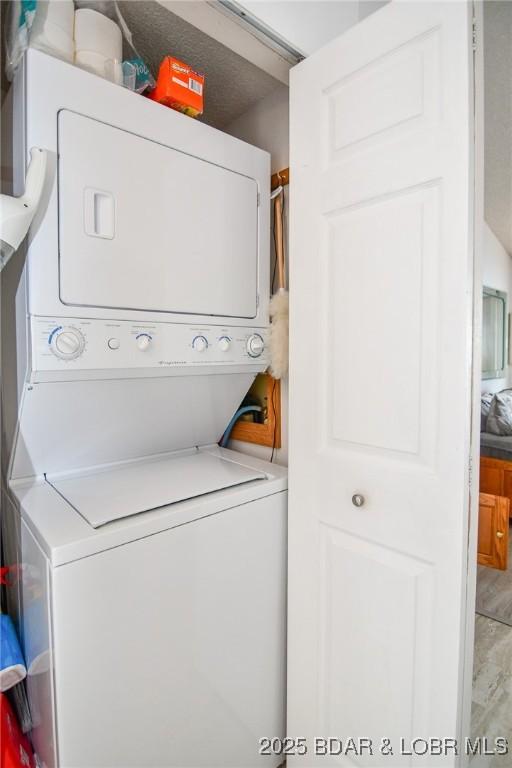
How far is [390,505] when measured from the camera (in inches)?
53.6

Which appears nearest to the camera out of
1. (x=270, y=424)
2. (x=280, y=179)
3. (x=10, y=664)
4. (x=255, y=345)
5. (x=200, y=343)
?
(x=10, y=664)

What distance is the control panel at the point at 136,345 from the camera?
4.18ft

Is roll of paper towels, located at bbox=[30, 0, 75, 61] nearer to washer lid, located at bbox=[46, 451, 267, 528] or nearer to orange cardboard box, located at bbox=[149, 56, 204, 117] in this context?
orange cardboard box, located at bbox=[149, 56, 204, 117]

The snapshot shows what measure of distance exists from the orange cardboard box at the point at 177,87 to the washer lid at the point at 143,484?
55.6 inches

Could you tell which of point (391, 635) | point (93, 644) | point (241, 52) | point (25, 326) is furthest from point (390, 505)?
point (241, 52)

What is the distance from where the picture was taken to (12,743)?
1427 millimetres

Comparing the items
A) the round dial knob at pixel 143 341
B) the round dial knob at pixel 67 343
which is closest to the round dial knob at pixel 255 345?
the round dial knob at pixel 143 341

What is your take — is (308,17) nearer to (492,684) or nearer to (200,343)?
(200,343)

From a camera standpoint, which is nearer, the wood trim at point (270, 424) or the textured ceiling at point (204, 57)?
the textured ceiling at point (204, 57)

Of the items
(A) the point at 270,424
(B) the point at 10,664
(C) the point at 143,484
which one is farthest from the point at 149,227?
(B) the point at 10,664

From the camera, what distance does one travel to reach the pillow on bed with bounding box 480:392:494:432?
3.99 ft

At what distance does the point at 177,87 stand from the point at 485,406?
1.51 meters

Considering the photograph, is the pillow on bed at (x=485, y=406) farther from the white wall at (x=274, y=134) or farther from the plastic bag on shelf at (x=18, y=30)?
the plastic bag on shelf at (x=18, y=30)

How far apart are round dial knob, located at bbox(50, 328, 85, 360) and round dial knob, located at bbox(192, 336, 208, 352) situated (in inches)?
17.2
